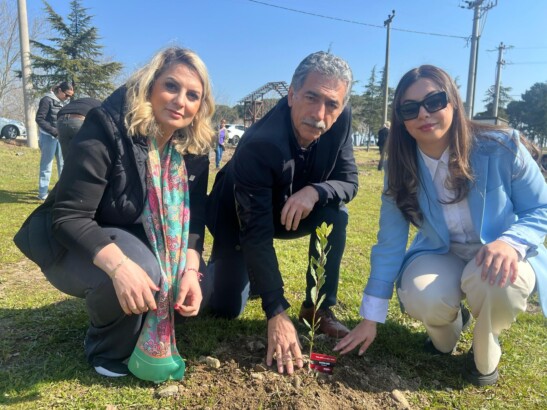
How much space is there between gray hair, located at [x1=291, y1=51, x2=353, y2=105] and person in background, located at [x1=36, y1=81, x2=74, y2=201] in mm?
6424

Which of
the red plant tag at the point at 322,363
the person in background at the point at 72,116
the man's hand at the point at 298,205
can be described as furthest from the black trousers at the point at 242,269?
the person in background at the point at 72,116

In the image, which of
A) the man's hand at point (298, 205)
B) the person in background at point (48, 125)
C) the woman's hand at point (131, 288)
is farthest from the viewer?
the person in background at point (48, 125)

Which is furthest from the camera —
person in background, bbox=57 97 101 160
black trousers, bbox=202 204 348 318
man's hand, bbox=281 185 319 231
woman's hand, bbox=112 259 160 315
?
person in background, bbox=57 97 101 160

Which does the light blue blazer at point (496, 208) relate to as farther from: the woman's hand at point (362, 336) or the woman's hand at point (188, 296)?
the woman's hand at point (188, 296)

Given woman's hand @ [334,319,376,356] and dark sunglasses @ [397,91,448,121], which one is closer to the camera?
dark sunglasses @ [397,91,448,121]

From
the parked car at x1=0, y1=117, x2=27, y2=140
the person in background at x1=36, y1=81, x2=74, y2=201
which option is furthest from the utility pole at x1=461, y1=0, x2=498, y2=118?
the parked car at x1=0, y1=117, x2=27, y2=140

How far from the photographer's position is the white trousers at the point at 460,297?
2.15m

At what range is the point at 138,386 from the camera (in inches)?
84.6

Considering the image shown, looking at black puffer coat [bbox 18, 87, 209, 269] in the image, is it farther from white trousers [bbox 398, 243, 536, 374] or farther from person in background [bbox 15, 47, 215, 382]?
white trousers [bbox 398, 243, 536, 374]

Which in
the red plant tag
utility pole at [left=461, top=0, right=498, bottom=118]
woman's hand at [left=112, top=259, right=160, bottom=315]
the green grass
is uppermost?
utility pole at [left=461, top=0, right=498, bottom=118]

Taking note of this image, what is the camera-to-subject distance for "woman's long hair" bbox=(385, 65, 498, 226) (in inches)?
90.0

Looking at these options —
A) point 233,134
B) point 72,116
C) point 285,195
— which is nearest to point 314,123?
point 285,195

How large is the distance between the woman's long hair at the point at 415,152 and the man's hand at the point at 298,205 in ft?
1.51

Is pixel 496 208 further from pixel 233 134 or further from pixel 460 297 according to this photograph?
pixel 233 134
